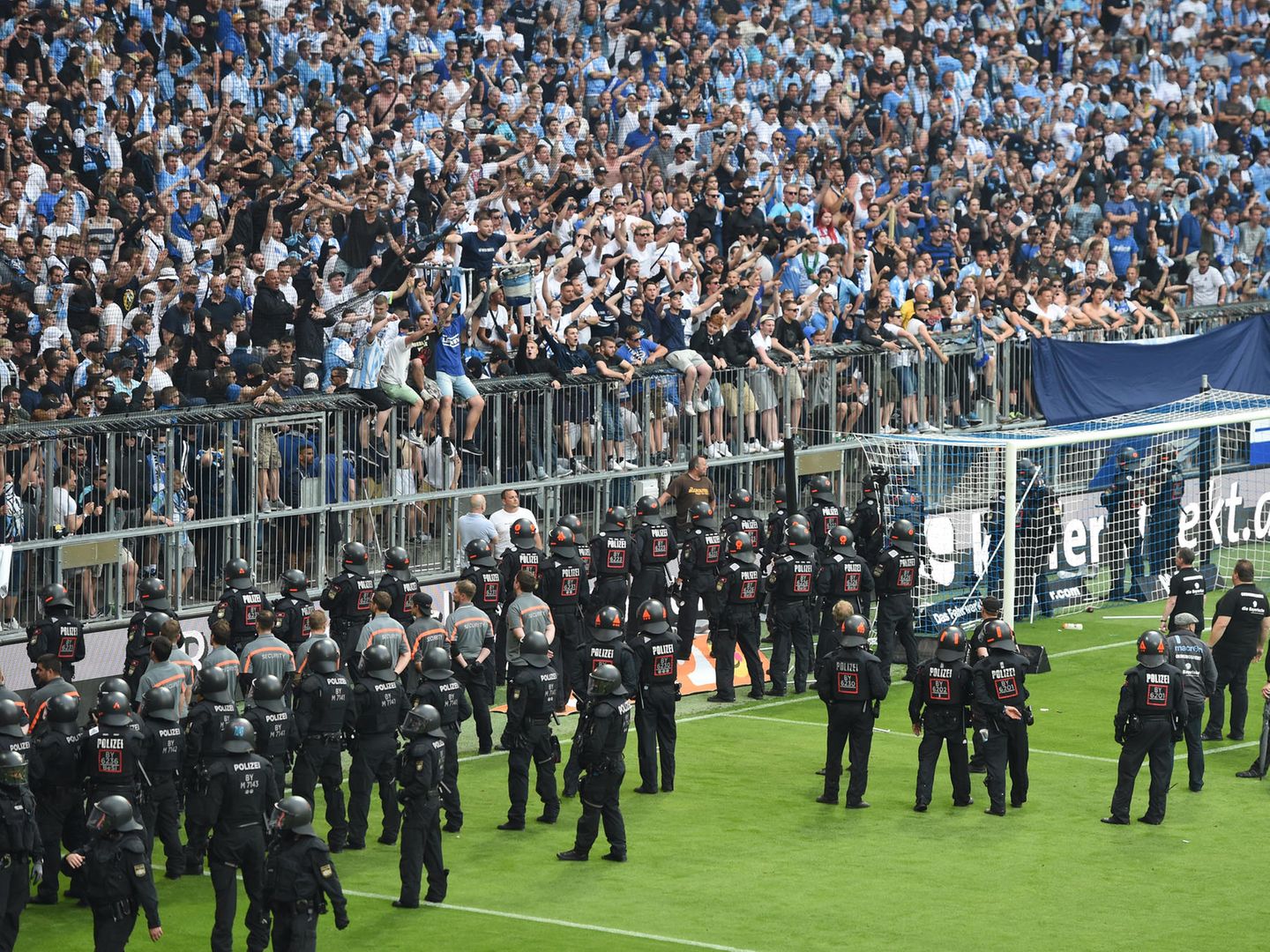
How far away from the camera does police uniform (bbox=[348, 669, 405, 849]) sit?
738 inches

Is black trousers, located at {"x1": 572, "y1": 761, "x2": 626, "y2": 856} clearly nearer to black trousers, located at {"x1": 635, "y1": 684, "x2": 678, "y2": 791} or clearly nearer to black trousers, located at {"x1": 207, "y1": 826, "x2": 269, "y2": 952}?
black trousers, located at {"x1": 635, "y1": 684, "x2": 678, "y2": 791}

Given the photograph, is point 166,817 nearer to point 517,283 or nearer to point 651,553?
point 651,553

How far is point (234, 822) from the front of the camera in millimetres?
16406

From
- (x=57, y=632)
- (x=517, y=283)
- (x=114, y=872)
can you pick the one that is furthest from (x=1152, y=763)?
(x=517, y=283)

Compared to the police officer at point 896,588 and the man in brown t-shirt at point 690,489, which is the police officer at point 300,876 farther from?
the man in brown t-shirt at point 690,489

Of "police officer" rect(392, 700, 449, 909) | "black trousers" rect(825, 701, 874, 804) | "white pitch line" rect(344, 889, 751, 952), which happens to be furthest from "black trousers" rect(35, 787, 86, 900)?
"black trousers" rect(825, 701, 874, 804)

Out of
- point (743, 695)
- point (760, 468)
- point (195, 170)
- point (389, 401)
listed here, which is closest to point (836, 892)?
point (743, 695)

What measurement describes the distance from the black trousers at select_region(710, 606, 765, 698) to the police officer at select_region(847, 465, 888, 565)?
191cm

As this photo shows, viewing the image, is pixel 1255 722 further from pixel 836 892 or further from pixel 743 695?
pixel 836 892

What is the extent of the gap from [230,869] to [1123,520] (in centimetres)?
1583

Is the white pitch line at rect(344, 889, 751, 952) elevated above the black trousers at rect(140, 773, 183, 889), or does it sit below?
below

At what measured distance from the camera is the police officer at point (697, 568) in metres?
25.0

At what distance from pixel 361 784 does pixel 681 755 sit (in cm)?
454

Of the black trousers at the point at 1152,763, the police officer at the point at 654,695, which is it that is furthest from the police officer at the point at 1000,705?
the police officer at the point at 654,695
